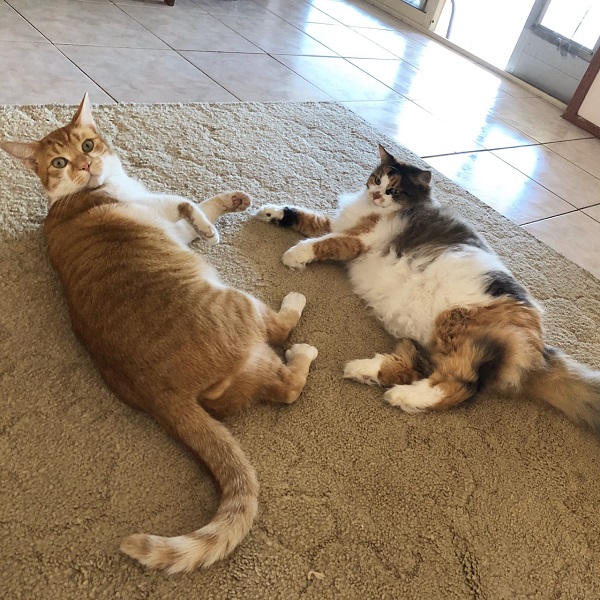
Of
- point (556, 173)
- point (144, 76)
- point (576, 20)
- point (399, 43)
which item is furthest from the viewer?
point (399, 43)

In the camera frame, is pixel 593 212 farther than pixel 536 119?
No

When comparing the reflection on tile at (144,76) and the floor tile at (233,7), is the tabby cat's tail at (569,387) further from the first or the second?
the floor tile at (233,7)

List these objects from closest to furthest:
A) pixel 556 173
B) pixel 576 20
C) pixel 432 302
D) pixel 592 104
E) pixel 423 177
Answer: pixel 432 302 → pixel 423 177 → pixel 556 173 → pixel 592 104 → pixel 576 20

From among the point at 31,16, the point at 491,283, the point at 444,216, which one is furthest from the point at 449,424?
the point at 31,16

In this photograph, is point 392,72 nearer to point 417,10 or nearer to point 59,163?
point 417,10

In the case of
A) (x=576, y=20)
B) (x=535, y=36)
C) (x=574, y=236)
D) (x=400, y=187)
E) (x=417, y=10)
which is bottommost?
(x=574, y=236)

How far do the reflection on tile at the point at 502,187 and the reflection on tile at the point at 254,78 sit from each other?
86cm

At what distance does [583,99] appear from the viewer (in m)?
3.83

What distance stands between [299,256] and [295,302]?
23 centimetres

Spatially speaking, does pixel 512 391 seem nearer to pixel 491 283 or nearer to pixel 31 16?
pixel 491 283

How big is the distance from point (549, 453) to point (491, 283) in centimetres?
48

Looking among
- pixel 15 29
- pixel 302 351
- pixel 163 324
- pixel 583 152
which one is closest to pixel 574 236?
pixel 583 152

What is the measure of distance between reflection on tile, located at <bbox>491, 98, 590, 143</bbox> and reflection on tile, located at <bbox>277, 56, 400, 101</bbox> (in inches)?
33.5

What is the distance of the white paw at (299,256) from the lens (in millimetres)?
1850
